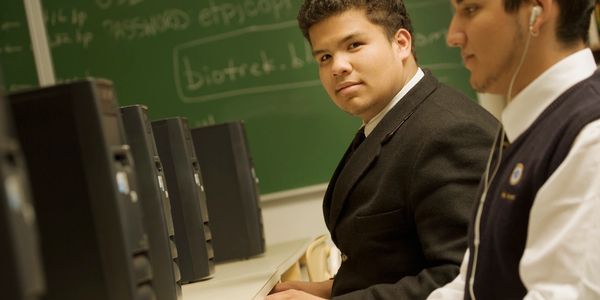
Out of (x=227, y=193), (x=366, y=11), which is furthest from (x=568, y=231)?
(x=227, y=193)

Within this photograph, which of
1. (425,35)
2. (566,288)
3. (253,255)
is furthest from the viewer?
(425,35)

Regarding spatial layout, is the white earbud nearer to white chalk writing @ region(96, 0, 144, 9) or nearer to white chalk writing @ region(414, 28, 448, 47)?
white chalk writing @ region(414, 28, 448, 47)

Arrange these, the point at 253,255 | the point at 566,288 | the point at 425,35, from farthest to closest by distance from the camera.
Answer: the point at 425,35 < the point at 253,255 < the point at 566,288

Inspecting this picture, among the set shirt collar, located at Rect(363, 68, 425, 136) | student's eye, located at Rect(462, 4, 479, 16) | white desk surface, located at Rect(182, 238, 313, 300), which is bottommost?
white desk surface, located at Rect(182, 238, 313, 300)

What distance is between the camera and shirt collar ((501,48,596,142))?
132 centimetres

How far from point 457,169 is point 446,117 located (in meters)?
0.15

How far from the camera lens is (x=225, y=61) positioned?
4.19m

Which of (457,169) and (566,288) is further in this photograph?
(457,169)

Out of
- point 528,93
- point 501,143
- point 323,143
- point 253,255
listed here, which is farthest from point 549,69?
point 323,143

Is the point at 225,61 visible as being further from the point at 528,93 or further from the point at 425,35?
the point at 528,93

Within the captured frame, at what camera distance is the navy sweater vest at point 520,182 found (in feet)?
4.12

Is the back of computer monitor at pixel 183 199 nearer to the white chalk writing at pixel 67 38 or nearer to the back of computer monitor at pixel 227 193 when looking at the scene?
Result: the back of computer monitor at pixel 227 193

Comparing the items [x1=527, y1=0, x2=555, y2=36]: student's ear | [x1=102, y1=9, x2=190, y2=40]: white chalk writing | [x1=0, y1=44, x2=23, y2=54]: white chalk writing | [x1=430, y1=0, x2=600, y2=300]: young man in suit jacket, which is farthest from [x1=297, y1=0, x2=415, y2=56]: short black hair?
[x1=0, y1=44, x2=23, y2=54]: white chalk writing

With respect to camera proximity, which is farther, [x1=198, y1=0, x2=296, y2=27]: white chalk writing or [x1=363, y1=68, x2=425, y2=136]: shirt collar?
[x1=198, y1=0, x2=296, y2=27]: white chalk writing
